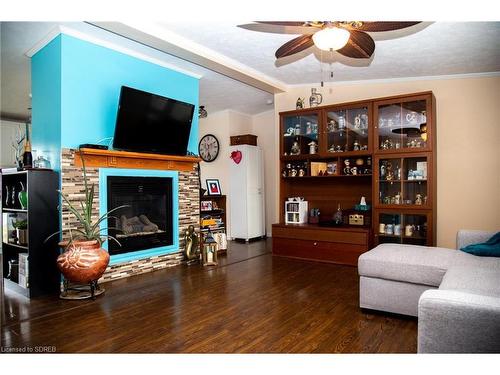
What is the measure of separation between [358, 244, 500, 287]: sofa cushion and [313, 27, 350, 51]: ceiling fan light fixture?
1.69 m

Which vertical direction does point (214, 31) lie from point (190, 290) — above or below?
above

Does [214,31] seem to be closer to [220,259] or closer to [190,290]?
[190,290]

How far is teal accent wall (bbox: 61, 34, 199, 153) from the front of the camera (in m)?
3.51

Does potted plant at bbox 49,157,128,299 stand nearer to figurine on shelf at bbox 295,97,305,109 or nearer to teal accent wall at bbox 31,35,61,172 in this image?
teal accent wall at bbox 31,35,61,172

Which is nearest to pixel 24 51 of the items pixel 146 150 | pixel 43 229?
pixel 146 150

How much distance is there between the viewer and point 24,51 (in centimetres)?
396

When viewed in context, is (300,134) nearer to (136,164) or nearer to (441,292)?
(136,164)

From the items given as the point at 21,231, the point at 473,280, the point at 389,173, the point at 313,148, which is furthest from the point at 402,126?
the point at 21,231

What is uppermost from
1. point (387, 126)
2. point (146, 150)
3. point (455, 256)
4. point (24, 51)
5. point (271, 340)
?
point (24, 51)

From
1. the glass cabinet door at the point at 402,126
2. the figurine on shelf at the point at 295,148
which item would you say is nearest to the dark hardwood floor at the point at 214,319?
the glass cabinet door at the point at 402,126

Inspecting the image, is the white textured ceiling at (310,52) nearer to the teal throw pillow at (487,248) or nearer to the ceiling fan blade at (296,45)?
the ceiling fan blade at (296,45)

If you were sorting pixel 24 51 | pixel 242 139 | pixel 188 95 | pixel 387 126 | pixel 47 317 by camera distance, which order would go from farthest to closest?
pixel 242 139 → pixel 188 95 → pixel 387 126 → pixel 24 51 → pixel 47 317
